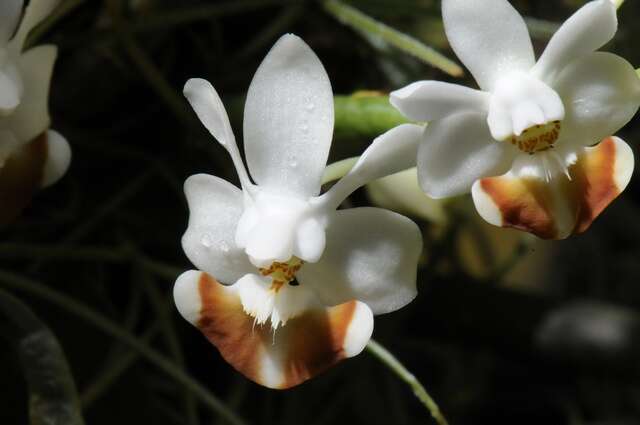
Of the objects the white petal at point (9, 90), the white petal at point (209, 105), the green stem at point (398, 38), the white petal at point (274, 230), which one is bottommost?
the white petal at point (274, 230)

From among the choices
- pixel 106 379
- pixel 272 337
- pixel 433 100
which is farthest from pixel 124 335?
pixel 433 100

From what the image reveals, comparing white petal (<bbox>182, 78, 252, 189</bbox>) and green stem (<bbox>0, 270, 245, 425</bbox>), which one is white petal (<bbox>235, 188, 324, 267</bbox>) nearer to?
white petal (<bbox>182, 78, 252, 189</bbox>)

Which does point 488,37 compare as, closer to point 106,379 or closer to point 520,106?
point 520,106

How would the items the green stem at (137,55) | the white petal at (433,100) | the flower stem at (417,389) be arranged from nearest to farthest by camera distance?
1. the white petal at (433,100)
2. the flower stem at (417,389)
3. the green stem at (137,55)

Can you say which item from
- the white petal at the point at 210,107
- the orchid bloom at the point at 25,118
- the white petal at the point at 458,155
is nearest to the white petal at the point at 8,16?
the orchid bloom at the point at 25,118

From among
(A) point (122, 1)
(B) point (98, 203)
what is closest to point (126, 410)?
(B) point (98, 203)

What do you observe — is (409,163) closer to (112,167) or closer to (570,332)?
(112,167)

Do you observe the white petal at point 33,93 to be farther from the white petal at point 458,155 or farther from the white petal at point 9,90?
the white petal at point 458,155
